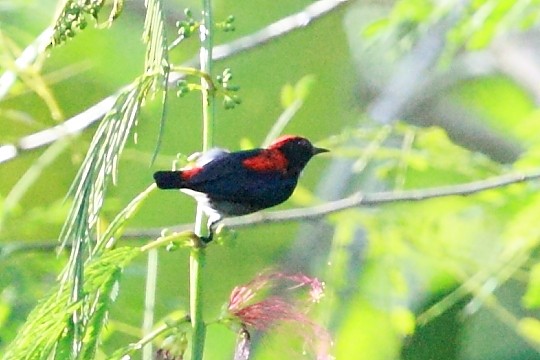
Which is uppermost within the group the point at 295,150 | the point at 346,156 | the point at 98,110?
the point at 98,110

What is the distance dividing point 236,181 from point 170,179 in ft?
0.22

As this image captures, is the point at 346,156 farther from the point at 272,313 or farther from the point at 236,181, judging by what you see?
the point at 272,313

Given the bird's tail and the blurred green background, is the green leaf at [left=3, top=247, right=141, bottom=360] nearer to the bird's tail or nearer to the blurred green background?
the bird's tail

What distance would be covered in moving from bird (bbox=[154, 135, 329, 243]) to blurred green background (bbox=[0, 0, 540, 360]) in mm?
574

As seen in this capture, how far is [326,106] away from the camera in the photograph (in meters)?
1.85

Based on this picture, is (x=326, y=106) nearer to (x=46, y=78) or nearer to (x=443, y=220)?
(x=443, y=220)

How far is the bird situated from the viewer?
23.7 inches

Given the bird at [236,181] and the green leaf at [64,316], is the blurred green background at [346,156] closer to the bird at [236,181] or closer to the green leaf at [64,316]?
the bird at [236,181]

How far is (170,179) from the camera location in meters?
0.59

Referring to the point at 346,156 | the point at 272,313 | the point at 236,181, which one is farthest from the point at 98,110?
the point at 272,313

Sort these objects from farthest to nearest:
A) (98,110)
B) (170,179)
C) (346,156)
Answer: (346,156) < (98,110) < (170,179)

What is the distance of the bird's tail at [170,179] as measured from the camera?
58 cm

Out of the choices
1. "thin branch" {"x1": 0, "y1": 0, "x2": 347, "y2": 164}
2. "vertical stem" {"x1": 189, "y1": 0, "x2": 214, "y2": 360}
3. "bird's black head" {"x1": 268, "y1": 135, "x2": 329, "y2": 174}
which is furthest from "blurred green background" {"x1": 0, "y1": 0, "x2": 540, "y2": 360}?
"vertical stem" {"x1": 189, "y1": 0, "x2": 214, "y2": 360}

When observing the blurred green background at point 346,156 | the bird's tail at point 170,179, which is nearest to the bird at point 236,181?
the bird's tail at point 170,179
